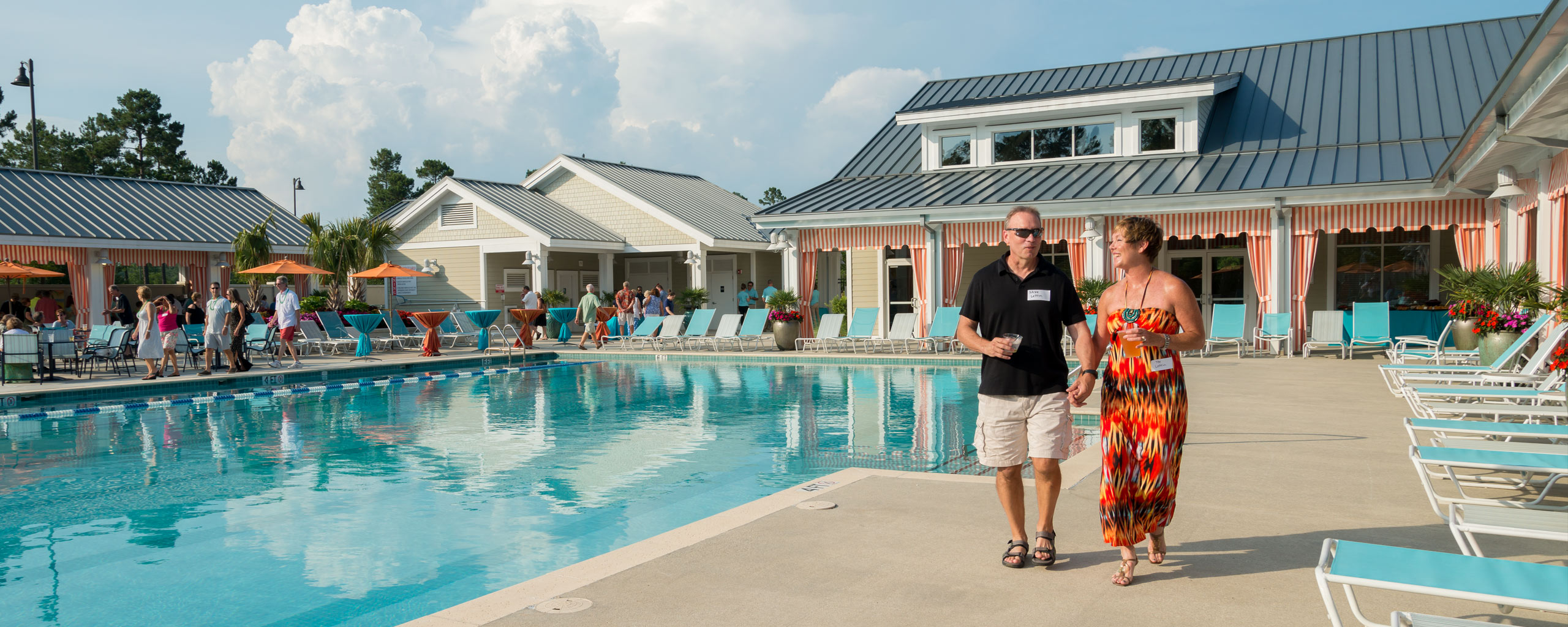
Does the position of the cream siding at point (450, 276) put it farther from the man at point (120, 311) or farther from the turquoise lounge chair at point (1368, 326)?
the turquoise lounge chair at point (1368, 326)

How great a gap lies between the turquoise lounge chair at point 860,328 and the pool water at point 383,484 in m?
4.58

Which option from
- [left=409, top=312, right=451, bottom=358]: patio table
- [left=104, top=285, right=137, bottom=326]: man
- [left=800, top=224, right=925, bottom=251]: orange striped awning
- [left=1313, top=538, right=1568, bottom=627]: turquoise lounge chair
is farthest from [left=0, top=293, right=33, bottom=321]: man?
[left=1313, top=538, right=1568, bottom=627]: turquoise lounge chair

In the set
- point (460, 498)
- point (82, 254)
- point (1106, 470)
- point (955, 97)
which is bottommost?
point (460, 498)

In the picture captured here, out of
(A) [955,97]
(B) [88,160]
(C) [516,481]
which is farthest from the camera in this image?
(B) [88,160]

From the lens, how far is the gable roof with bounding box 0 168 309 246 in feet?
66.0

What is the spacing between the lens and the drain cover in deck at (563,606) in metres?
3.51

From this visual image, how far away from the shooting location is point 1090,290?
1587 centimetres

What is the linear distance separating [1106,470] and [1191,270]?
15.8 meters

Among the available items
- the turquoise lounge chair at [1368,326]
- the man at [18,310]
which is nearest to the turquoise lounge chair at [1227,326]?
the turquoise lounge chair at [1368,326]

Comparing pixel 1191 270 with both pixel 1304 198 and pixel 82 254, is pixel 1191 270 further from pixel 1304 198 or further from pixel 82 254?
pixel 82 254

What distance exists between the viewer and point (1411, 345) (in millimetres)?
15242

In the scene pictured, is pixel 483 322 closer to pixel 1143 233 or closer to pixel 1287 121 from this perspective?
pixel 1287 121

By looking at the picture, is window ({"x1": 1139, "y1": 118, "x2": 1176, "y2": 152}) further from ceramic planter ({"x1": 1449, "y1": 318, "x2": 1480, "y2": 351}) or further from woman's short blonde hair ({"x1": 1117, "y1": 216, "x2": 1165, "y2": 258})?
woman's short blonde hair ({"x1": 1117, "y1": 216, "x2": 1165, "y2": 258})

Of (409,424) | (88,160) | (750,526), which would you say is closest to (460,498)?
(750,526)
